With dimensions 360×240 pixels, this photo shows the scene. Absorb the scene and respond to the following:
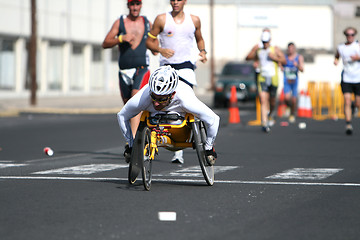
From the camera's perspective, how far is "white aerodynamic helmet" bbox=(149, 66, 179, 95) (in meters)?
9.32

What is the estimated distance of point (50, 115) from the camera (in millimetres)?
27562

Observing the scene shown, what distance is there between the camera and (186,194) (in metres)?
9.12

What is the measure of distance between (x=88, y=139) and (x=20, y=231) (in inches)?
436

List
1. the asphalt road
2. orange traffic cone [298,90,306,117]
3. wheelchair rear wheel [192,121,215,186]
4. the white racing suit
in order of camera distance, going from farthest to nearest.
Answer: orange traffic cone [298,90,306,117] → wheelchair rear wheel [192,121,215,186] → the white racing suit → the asphalt road

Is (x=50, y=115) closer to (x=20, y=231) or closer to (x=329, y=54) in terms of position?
(x=20, y=231)

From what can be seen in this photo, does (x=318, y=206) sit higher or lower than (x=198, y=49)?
lower

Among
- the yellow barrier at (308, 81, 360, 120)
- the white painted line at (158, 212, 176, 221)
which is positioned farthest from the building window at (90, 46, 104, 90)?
the white painted line at (158, 212, 176, 221)

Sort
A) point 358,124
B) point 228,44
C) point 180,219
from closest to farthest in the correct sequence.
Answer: point 180,219 < point 358,124 < point 228,44

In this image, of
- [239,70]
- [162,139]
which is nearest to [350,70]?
[162,139]

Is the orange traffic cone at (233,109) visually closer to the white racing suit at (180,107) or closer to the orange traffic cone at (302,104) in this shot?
the orange traffic cone at (302,104)

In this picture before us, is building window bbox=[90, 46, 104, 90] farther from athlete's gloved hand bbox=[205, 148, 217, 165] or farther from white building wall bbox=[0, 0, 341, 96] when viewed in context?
athlete's gloved hand bbox=[205, 148, 217, 165]

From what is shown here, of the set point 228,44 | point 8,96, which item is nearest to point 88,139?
point 8,96

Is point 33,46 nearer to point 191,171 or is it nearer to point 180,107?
point 191,171

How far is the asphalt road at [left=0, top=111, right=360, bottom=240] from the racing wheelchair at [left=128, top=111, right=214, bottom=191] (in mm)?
214
